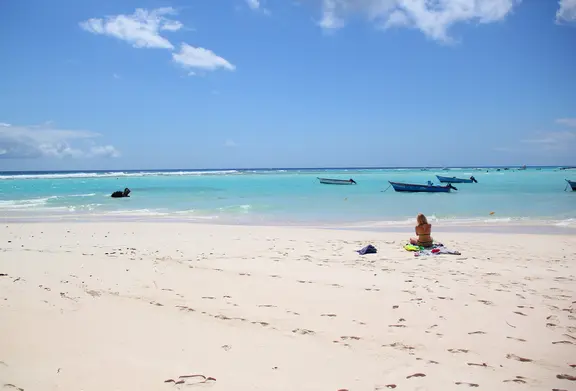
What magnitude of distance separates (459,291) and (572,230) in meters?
11.7

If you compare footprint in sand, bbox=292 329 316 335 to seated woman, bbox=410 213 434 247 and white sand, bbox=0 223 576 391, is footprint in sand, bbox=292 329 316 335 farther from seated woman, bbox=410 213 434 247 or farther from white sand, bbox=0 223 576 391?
seated woman, bbox=410 213 434 247

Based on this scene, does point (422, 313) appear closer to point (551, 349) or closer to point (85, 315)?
point (551, 349)

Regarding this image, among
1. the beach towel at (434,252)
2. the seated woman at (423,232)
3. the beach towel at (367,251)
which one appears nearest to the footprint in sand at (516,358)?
the beach towel at (434,252)

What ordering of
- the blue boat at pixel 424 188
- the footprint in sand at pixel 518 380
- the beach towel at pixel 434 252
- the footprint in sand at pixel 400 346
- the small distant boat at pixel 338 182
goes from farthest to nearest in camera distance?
the small distant boat at pixel 338 182 < the blue boat at pixel 424 188 < the beach towel at pixel 434 252 < the footprint in sand at pixel 400 346 < the footprint in sand at pixel 518 380

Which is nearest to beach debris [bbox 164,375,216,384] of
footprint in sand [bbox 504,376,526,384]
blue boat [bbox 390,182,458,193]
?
footprint in sand [bbox 504,376,526,384]

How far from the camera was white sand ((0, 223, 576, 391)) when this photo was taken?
3715 mm

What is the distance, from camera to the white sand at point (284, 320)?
371 centimetres

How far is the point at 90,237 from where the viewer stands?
12375 millimetres

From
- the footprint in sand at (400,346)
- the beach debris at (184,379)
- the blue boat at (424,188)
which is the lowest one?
the footprint in sand at (400,346)

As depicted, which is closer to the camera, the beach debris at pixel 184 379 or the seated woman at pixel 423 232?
the beach debris at pixel 184 379

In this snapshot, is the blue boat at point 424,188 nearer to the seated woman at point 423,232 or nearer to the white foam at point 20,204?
the seated woman at point 423,232

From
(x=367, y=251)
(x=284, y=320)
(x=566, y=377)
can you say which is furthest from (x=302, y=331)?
(x=367, y=251)

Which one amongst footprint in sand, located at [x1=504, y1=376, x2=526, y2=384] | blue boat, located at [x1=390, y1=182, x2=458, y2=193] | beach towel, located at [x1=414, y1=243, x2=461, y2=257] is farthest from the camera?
blue boat, located at [x1=390, y1=182, x2=458, y2=193]

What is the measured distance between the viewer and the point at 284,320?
202 inches
